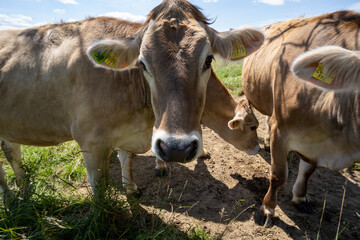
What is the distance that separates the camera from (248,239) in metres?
2.62

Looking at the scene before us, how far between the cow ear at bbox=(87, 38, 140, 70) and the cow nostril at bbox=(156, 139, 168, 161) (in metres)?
0.98

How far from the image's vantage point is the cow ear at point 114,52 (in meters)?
2.16

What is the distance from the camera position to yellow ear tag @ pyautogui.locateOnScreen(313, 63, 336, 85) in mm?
1673

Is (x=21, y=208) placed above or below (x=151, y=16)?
below

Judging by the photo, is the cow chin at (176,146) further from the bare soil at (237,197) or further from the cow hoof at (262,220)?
the cow hoof at (262,220)

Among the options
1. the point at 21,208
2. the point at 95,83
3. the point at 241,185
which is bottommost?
the point at 241,185

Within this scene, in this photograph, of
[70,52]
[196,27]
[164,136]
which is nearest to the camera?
[164,136]

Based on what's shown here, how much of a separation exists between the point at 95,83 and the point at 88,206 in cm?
134

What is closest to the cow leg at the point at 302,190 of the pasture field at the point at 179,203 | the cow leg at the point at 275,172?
the pasture field at the point at 179,203

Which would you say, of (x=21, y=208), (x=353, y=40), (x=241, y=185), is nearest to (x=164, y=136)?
(x=21, y=208)

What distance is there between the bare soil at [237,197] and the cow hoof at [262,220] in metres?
A: 0.05

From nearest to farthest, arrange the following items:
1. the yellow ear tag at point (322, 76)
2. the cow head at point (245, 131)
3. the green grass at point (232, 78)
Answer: the yellow ear tag at point (322, 76)
the cow head at point (245, 131)
the green grass at point (232, 78)

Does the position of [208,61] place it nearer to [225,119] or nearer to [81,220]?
[225,119]

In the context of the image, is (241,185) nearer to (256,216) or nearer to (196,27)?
(256,216)
